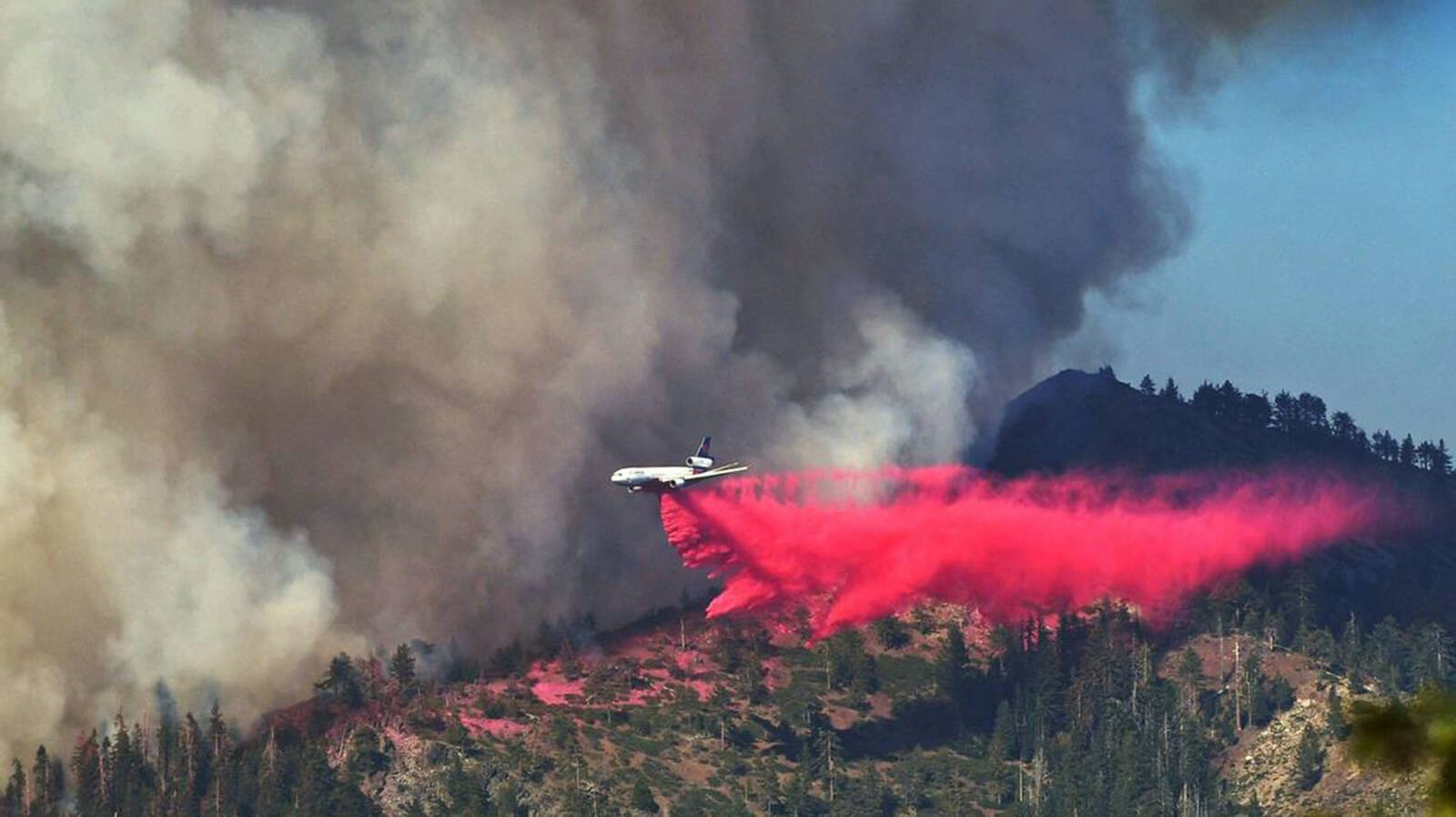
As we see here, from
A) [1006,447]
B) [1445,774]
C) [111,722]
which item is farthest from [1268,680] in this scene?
[1445,774]

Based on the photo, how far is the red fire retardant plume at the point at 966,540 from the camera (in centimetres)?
14038

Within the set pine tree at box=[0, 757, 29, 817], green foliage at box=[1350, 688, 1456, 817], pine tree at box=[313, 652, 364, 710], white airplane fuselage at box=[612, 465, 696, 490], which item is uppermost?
white airplane fuselage at box=[612, 465, 696, 490]

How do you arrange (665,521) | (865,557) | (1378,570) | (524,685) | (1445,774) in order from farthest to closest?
(1378,570) → (524,685) → (865,557) → (665,521) → (1445,774)

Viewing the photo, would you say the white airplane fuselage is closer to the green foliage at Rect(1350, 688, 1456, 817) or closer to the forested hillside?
the forested hillside

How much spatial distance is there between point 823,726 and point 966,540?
18.8m

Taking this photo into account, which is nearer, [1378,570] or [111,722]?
[111,722]

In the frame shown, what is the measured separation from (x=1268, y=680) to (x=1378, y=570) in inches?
1219

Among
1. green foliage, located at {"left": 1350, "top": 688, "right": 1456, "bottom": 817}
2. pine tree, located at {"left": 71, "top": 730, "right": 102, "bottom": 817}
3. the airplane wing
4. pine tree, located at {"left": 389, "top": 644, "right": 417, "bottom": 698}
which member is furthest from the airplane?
green foliage, located at {"left": 1350, "top": 688, "right": 1456, "bottom": 817}

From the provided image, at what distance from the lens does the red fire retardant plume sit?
14038 centimetres

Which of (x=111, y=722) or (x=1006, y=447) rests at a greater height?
(x=1006, y=447)

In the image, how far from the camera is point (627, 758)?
507 feet

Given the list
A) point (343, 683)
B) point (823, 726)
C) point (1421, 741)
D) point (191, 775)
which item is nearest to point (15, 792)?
Result: point (191, 775)

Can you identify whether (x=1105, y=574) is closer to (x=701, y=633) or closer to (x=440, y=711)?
(x=701, y=633)

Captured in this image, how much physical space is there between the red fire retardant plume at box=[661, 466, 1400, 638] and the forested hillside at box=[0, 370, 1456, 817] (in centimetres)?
406
